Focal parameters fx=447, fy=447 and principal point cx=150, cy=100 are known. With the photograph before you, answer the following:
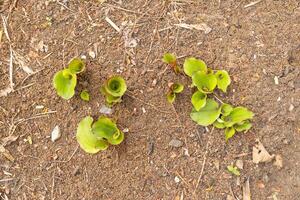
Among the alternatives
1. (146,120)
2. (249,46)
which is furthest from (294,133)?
(146,120)

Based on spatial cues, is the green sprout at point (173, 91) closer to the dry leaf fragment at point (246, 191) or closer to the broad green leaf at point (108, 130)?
the broad green leaf at point (108, 130)

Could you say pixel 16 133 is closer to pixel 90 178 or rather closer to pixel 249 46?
pixel 90 178

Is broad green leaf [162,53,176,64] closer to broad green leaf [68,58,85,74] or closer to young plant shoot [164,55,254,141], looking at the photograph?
young plant shoot [164,55,254,141]

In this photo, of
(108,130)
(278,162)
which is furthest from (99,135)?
(278,162)

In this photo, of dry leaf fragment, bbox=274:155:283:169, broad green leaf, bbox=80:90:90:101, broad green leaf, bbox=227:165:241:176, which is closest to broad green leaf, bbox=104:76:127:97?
broad green leaf, bbox=80:90:90:101

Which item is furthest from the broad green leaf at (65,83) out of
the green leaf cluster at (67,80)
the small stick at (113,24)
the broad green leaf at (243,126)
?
the broad green leaf at (243,126)
